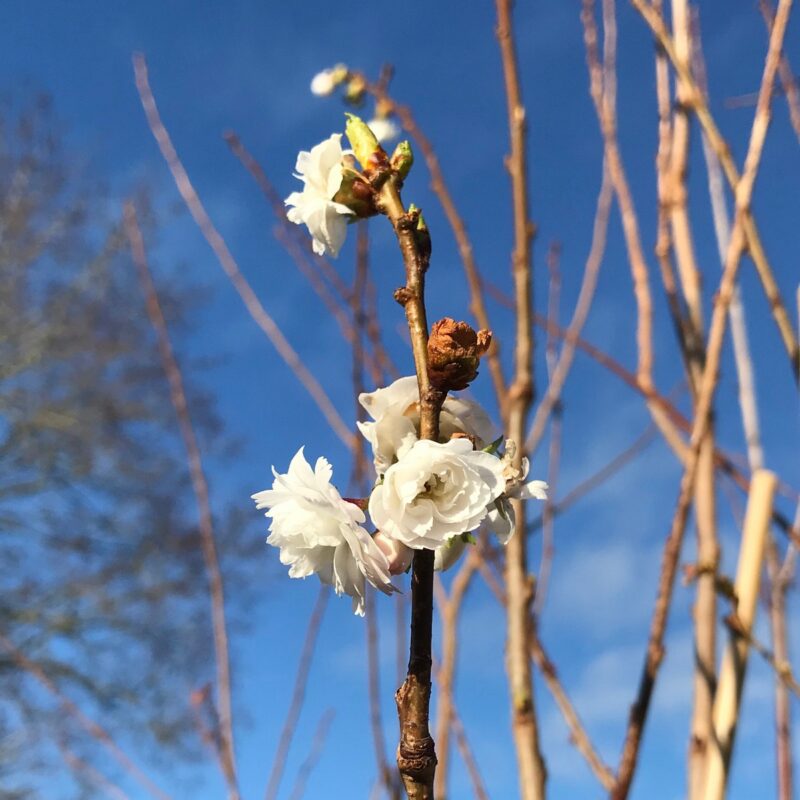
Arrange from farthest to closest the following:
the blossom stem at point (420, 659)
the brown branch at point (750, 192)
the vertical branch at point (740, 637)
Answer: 1. the brown branch at point (750, 192)
2. the vertical branch at point (740, 637)
3. the blossom stem at point (420, 659)

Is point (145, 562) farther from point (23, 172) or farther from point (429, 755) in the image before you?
point (429, 755)

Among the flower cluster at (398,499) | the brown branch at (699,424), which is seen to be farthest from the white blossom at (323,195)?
the brown branch at (699,424)

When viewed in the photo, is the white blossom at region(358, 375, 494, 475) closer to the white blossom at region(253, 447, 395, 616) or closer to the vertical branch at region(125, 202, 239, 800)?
the white blossom at region(253, 447, 395, 616)

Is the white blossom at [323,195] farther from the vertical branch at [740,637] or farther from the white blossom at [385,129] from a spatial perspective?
the vertical branch at [740,637]

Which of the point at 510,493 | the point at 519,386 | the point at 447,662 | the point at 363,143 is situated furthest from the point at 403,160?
the point at 447,662

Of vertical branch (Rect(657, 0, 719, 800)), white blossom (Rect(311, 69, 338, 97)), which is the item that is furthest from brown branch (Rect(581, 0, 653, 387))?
white blossom (Rect(311, 69, 338, 97))

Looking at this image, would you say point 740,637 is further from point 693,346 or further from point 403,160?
point 403,160
